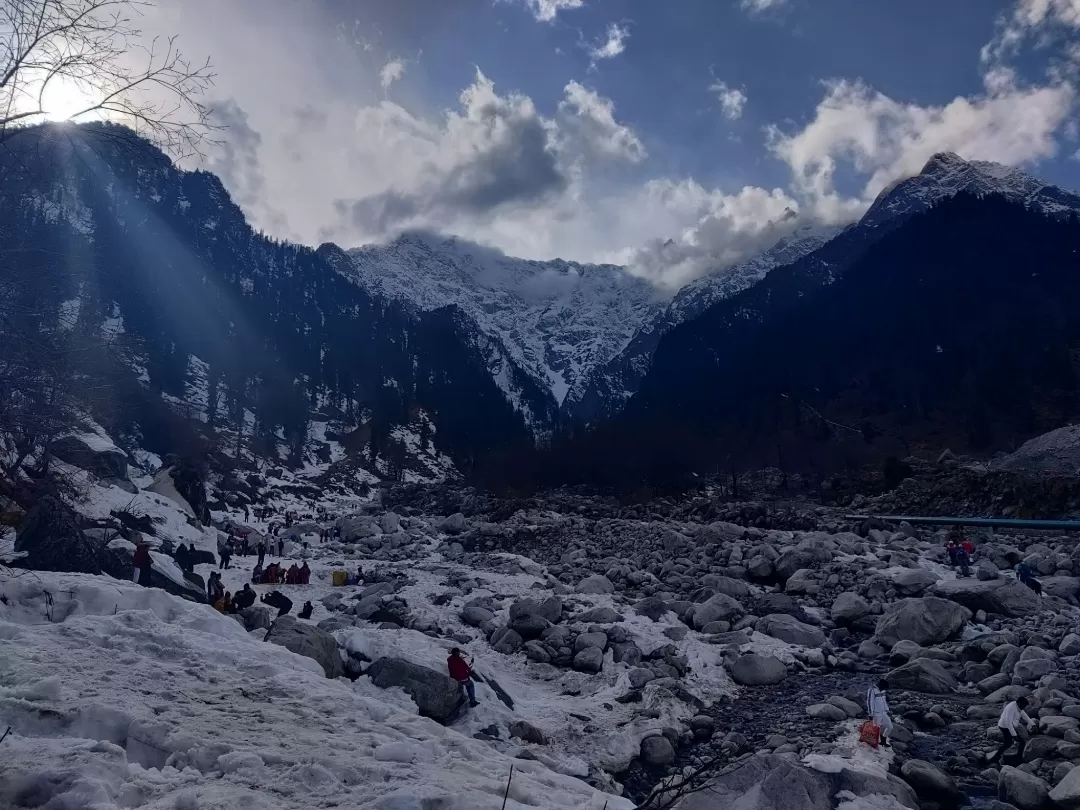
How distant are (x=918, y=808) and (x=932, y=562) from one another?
1911 cm

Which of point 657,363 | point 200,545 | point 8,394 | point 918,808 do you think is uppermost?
point 657,363

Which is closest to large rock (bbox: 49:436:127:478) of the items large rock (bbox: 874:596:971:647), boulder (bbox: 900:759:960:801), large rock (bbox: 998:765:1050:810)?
boulder (bbox: 900:759:960:801)

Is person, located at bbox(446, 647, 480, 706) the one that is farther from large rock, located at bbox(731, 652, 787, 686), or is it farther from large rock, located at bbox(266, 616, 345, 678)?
large rock, located at bbox(731, 652, 787, 686)

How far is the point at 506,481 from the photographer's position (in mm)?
75875

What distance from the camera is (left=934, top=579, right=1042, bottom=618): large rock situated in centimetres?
1639

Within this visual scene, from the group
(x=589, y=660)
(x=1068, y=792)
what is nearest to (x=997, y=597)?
(x=1068, y=792)

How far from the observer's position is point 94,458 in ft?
87.2

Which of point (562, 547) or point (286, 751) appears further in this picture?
point (562, 547)

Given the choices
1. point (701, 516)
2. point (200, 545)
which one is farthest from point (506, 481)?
point (200, 545)

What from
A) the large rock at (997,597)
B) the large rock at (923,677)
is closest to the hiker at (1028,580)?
the large rock at (997,597)

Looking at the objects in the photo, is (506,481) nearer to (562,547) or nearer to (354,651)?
(562,547)

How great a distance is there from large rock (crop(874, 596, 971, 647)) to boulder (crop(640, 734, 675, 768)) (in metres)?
8.23

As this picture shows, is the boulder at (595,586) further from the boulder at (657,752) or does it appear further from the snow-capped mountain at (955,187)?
the snow-capped mountain at (955,187)

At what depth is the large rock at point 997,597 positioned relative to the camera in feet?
53.8
